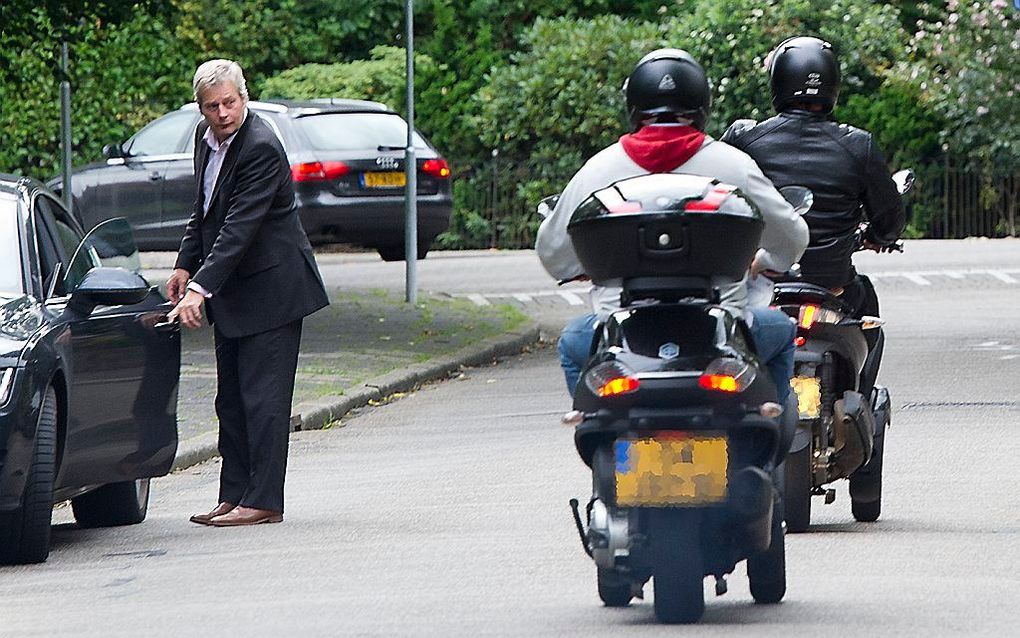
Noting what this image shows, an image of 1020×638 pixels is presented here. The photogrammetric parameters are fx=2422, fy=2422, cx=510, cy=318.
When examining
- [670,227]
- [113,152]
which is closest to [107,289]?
[670,227]

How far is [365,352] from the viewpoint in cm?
1691

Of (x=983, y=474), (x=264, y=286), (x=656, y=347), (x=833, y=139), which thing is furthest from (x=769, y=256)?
(x=983, y=474)

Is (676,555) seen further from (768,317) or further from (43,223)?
(43,223)

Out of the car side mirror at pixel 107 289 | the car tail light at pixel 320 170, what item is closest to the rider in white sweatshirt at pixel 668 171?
the car side mirror at pixel 107 289

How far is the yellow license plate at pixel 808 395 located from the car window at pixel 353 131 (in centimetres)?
1487

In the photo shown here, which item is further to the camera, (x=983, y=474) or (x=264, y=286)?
(x=983, y=474)

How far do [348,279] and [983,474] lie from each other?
13.8 m

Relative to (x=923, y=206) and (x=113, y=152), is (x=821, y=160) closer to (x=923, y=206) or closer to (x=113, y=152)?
(x=113, y=152)

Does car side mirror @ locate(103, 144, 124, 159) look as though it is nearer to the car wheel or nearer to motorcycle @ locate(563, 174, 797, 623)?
the car wheel

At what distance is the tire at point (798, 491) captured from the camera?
8117 millimetres

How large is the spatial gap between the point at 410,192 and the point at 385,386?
20.9 ft

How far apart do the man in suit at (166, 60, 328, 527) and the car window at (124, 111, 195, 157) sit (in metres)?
14.6

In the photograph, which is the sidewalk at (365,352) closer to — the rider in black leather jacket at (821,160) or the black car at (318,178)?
the black car at (318,178)

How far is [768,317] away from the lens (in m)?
6.66
